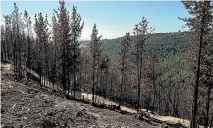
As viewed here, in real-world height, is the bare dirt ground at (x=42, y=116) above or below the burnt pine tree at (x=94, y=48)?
below

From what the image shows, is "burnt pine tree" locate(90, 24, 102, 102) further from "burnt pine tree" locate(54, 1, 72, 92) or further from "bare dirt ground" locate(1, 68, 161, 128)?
"bare dirt ground" locate(1, 68, 161, 128)

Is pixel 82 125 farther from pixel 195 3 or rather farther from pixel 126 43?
pixel 126 43

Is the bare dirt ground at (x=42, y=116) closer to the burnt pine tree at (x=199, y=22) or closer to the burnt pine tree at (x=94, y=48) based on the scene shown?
the burnt pine tree at (x=199, y=22)

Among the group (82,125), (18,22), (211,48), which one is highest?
(18,22)

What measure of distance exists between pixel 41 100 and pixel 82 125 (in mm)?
5349

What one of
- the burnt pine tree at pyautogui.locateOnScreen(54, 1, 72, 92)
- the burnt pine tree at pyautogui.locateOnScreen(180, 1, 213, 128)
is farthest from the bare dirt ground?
the burnt pine tree at pyautogui.locateOnScreen(54, 1, 72, 92)

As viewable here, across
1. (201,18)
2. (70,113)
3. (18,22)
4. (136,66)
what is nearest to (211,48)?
(201,18)

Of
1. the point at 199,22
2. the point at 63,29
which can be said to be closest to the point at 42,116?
the point at 199,22

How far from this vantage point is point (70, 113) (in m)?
19.0

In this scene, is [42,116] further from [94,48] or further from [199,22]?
[94,48]

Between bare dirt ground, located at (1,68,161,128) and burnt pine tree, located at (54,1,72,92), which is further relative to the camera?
burnt pine tree, located at (54,1,72,92)

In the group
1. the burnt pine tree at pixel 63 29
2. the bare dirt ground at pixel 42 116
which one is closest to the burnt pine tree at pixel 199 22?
the bare dirt ground at pixel 42 116

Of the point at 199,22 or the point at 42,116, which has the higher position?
the point at 199,22

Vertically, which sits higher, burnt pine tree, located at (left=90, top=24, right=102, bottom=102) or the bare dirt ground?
burnt pine tree, located at (left=90, top=24, right=102, bottom=102)
